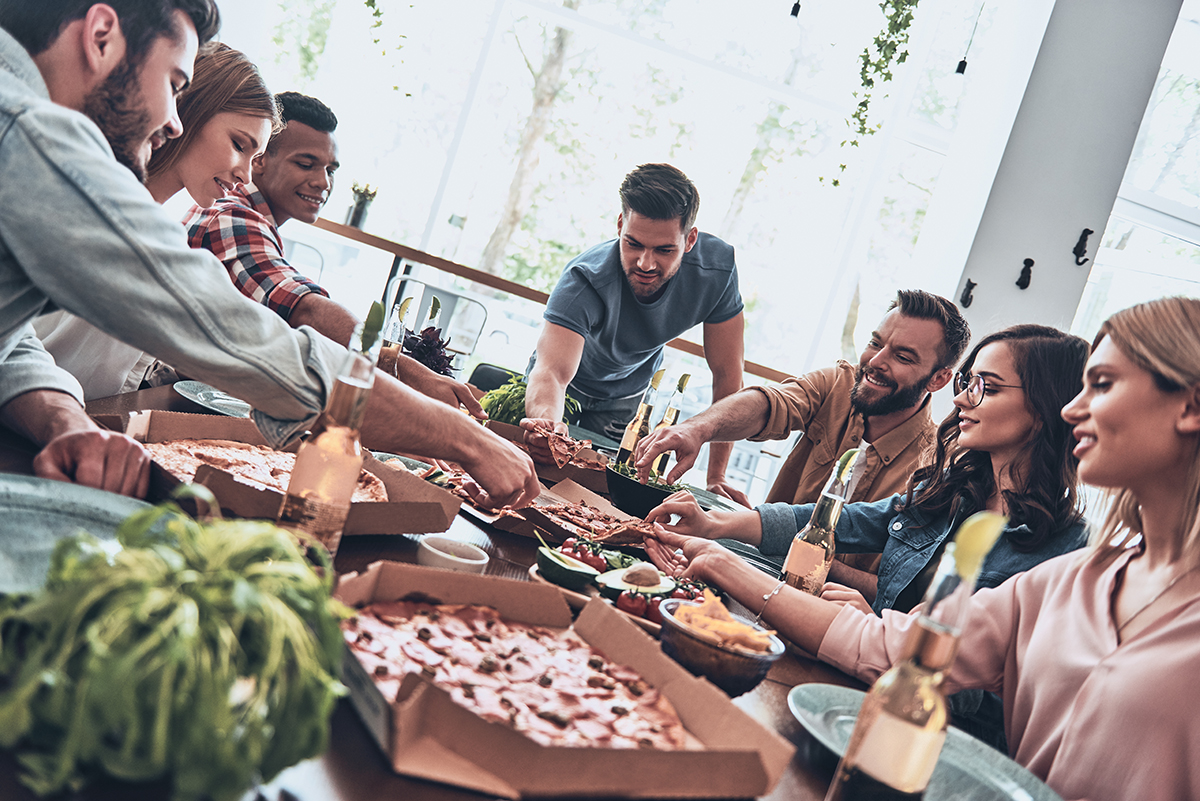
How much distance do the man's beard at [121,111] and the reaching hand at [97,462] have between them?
436mm

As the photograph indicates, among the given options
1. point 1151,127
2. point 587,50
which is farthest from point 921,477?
point 1151,127

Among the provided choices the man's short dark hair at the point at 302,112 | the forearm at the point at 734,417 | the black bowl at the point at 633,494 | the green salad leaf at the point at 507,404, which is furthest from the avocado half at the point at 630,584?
the man's short dark hair at the point at 302,112

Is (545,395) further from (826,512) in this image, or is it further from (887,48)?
(887,48)

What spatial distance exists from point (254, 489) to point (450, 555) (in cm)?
25

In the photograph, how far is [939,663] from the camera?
2.04ft

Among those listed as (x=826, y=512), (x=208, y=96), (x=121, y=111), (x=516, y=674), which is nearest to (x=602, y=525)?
(x=826, y=512)

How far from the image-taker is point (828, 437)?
293 centimetres

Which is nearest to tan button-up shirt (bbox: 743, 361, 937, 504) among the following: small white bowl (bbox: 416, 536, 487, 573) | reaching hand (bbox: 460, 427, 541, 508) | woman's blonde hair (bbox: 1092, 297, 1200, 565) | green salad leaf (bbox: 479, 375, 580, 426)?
green salad leaf (bbox: 479, 375, 580, 426)

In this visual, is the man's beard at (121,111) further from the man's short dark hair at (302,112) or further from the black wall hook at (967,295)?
the black wall hook at (967,295)

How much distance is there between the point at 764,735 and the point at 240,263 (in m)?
2.04

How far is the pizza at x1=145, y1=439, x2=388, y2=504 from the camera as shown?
3.56 ft

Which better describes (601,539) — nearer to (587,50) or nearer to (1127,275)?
(587,50)

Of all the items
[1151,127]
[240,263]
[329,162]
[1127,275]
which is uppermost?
[1151,127]

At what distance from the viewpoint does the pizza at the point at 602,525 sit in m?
1.43
